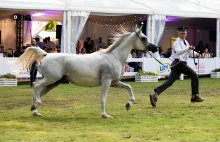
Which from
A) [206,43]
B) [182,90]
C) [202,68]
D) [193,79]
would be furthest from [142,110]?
[206,43]

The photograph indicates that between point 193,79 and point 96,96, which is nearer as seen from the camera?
point 193,79

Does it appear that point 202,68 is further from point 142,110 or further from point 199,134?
point 199,134

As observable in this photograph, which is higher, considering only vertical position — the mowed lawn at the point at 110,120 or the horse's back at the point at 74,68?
the horse's back at the point at 74,68

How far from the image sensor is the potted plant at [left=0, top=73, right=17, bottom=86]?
1967 centimetres

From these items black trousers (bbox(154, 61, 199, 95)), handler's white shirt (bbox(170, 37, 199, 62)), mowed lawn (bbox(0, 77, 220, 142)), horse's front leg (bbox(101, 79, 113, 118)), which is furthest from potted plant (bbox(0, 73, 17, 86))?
horse's front leg (bbox(101, 79, 113, 118))

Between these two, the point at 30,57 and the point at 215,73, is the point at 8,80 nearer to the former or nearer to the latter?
the point at 30,57

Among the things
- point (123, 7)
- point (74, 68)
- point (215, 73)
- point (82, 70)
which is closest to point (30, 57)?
point (74, 68)

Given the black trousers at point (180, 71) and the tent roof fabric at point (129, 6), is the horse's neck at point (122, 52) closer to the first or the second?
the black trousers at point (180, 71)

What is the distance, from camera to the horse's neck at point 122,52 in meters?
10.9

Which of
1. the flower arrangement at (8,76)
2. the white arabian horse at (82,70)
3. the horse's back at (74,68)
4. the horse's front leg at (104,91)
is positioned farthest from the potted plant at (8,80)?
the horse's front leg at (104,91)

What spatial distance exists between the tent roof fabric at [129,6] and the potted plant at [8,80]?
254cm

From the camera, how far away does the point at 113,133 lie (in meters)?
8.58

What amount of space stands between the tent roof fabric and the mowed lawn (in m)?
5.74

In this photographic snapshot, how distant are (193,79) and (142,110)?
5.59 ft
